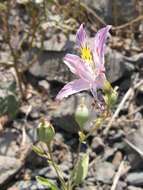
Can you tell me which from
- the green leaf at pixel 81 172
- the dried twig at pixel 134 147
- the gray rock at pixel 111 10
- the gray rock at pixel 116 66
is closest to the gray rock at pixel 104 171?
the dried twig at pixel 134 147

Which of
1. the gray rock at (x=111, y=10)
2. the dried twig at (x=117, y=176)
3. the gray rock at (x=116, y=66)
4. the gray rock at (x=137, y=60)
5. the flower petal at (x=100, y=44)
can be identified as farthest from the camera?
the gray rock at (x=111, y=10)

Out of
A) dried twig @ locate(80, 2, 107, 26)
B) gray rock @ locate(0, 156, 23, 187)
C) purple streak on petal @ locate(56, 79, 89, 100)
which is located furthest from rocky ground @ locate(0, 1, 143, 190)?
purple streak on petal @ locate(56, 79, 89, 100)

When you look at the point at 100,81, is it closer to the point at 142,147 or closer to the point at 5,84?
the point at 142,147

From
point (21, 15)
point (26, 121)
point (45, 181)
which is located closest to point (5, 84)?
point (26, 121)

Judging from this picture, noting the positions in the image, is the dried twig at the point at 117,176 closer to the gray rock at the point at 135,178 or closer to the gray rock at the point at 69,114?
the gray rock at the point at 135,178

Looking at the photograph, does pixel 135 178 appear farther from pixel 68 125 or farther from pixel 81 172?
pixel 68 125

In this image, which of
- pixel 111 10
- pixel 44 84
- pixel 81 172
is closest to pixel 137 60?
pixel 111 10
